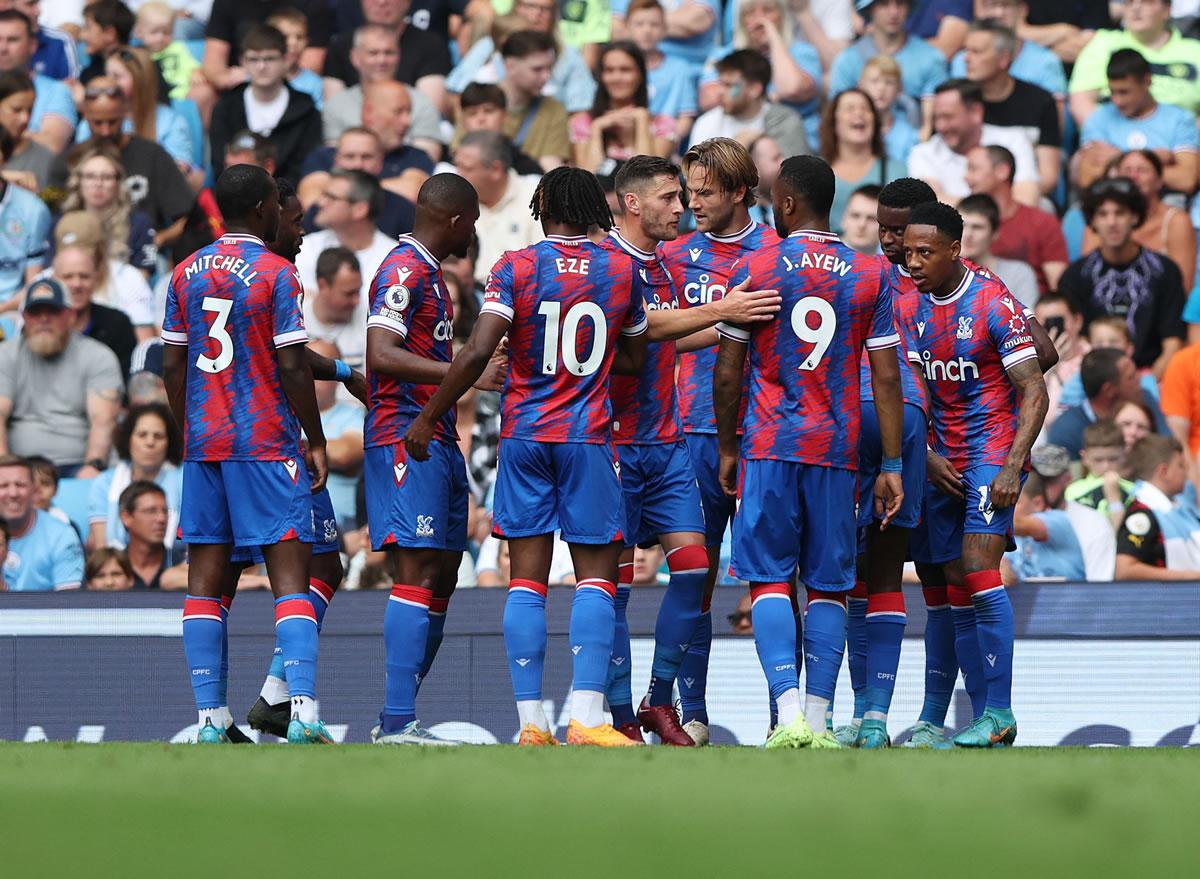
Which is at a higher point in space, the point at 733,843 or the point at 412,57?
the point at 412,57

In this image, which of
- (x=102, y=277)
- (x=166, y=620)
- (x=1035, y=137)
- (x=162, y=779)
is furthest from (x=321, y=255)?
(x=162, y=779)

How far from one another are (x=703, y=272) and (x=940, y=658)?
81.5 inches

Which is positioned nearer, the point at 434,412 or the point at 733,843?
the point at 733,843

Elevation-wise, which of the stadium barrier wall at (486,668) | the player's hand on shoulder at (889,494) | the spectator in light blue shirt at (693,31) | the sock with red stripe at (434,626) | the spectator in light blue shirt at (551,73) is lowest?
the stadium barrier wall at (486,668)

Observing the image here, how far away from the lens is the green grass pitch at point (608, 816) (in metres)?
4.68

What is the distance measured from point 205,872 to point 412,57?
990cm

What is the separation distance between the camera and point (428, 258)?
7.16 meters

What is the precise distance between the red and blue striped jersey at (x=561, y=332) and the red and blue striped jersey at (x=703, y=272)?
1133mm

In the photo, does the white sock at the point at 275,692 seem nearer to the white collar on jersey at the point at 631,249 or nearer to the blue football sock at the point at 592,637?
the blue football sock at the point at 592,637

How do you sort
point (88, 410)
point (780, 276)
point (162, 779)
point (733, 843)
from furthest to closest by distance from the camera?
1. point (88, 410)
2. point (780, 276)
3. point (162, 779)
4. point (733, 843)

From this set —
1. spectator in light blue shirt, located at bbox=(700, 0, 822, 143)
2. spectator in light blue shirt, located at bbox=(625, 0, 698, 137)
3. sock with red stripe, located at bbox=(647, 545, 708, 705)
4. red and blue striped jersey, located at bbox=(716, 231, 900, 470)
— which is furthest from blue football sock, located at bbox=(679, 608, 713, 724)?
spectator in light blue shirt, located at bbox=(625, 0, 698, 137)

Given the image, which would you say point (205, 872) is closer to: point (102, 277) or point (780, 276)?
point (780, 276)

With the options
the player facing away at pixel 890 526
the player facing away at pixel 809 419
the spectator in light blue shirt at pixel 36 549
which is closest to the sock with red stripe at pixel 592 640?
the player facing away at pixel 809 419

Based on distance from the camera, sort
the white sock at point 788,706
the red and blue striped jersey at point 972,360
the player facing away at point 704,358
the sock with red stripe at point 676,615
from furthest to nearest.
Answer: the player facing away at point 704,358
the red and blue striped jersey at point 972,360
the sock with red stripe at point 676,615
the white sock at point 788,706
